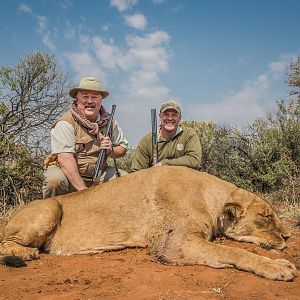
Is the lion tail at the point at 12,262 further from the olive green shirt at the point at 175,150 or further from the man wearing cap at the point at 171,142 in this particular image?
the man wearing cap at the point at 171,142

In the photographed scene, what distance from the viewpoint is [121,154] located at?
729 cm

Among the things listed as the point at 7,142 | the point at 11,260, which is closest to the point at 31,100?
the point at 7,142

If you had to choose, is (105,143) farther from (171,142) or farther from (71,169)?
(171,142)

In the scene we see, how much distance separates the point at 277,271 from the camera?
142 inches

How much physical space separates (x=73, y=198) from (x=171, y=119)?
2.80m

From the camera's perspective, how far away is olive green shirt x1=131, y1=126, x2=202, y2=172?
7.08 metres

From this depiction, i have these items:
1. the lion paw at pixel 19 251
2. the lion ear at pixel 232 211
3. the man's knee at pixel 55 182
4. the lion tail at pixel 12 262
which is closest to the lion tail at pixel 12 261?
the lion tail at pixel 12 262

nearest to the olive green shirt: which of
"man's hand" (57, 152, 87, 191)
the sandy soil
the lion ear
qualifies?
"man's hand" (57, 152, 87, 191)

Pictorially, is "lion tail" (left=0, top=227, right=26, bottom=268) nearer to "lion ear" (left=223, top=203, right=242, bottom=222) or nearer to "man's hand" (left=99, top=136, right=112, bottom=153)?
"lion ear" (left=223, top=203, right=242, bottom=222)

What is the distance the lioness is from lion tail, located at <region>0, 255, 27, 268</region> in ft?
0.89

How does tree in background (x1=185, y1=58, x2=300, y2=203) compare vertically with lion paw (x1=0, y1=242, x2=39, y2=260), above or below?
above

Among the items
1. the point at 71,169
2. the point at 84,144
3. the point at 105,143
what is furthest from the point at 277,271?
the point at 84,144

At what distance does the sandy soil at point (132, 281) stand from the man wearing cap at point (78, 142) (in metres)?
1.80

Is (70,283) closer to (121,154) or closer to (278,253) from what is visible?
(278,253)
